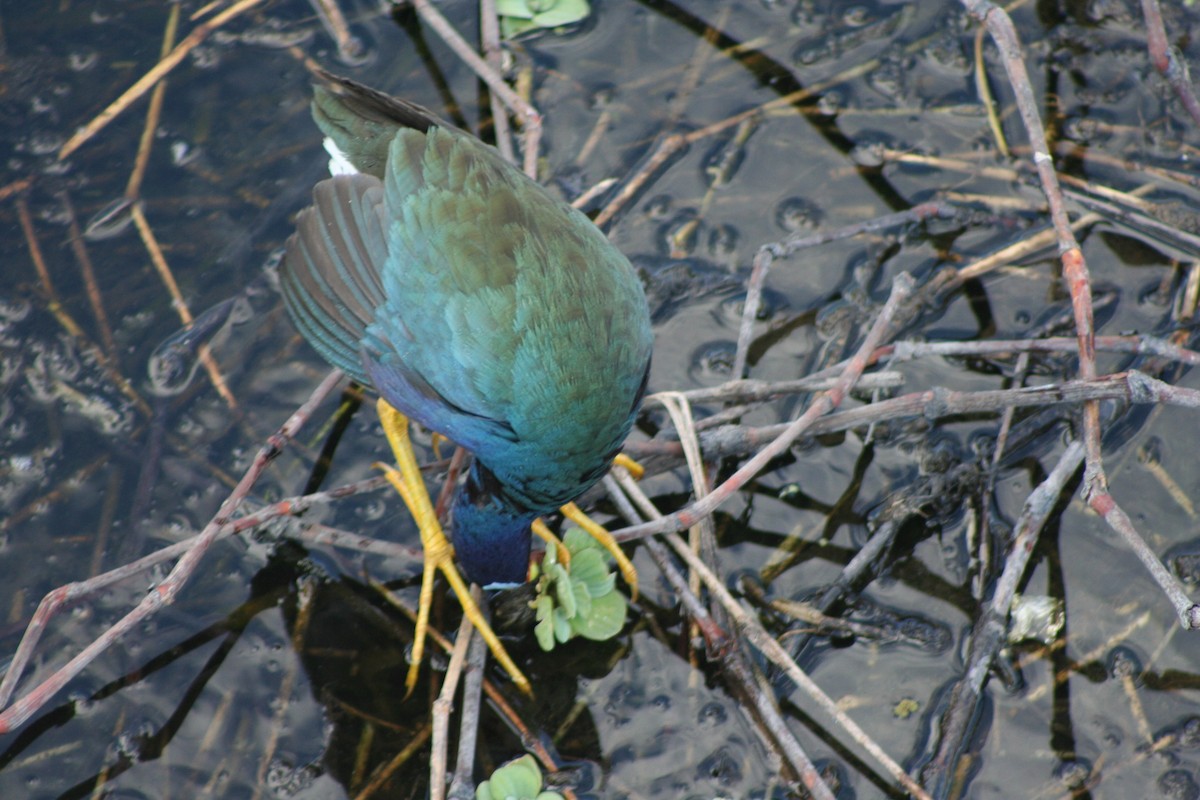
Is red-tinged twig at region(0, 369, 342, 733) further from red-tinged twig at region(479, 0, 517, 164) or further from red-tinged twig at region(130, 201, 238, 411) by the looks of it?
red-tinged twig at region(479, 0, 517, 164)

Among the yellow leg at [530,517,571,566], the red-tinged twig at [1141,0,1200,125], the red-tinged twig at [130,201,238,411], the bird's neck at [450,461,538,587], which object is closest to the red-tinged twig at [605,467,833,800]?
the yellow leg at [530,517,571,566]

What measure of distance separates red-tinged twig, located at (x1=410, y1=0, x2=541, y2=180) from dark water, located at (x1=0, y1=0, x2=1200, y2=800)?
0.19m

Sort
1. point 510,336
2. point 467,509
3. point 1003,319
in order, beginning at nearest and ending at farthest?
point 510,336
point 467,509
point 1003,319

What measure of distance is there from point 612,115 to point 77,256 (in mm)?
1880

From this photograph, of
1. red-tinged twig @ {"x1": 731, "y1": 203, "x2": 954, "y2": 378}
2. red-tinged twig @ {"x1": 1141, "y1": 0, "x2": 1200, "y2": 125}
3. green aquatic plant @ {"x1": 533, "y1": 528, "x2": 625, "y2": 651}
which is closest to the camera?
green aquatic plant @ {"x1": 533, "y1": 528, "x2": 625, "y2": 651}

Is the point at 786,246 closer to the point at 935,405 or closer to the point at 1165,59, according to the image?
the point at 935,405

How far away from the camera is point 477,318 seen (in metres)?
2.70

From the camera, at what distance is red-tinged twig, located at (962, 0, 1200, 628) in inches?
103

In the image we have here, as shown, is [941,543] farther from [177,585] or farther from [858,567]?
[177,585]

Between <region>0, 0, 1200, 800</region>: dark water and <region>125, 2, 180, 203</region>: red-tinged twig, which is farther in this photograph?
<region>125, 2, 180, 203</region>: red-tinged twig

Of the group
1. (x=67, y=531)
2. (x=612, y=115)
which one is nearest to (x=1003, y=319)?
(x=612, y=115)

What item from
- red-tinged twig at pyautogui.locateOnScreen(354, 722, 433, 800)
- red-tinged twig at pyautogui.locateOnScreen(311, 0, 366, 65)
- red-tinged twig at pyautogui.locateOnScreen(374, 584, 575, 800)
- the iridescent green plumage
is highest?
red-tinged twig at pyautogui.locateOnScreen(311, 0, 366, 65)

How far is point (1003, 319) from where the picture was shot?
3.57 metres

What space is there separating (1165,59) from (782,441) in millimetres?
1857
